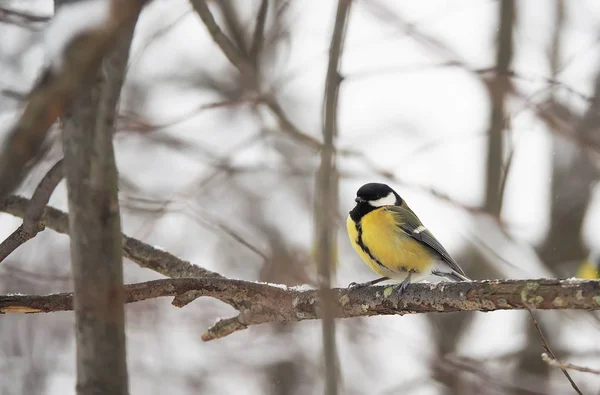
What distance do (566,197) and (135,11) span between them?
686 cm

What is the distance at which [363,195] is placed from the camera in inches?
164

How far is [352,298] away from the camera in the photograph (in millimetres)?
2650

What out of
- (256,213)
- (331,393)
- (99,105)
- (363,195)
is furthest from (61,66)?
(256,213)

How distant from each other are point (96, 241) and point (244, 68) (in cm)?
253

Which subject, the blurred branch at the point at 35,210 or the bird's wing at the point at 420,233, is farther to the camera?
the bird's wing at the point at 420,233

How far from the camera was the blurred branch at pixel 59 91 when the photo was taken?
93 centimetres

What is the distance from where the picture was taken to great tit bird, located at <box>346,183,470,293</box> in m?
3.80

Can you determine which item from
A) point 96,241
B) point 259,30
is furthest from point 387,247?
point 96,241

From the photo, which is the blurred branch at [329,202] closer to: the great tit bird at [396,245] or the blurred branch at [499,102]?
the great tit bird at [396,245]

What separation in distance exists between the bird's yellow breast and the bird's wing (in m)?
0.03

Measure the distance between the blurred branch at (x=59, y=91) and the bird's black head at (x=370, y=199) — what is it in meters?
→ 3.10

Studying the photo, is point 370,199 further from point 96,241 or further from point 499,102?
point 96,241

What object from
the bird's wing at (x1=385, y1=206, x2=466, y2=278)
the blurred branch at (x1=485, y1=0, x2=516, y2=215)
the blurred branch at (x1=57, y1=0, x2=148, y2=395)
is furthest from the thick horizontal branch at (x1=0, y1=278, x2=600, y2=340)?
the blurred branch at (x1=485, y1=0, x2=516, y2=215)

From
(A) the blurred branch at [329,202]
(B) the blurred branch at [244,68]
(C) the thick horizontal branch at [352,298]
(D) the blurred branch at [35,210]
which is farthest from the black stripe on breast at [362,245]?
(D) the blurred branch at [35,210]
